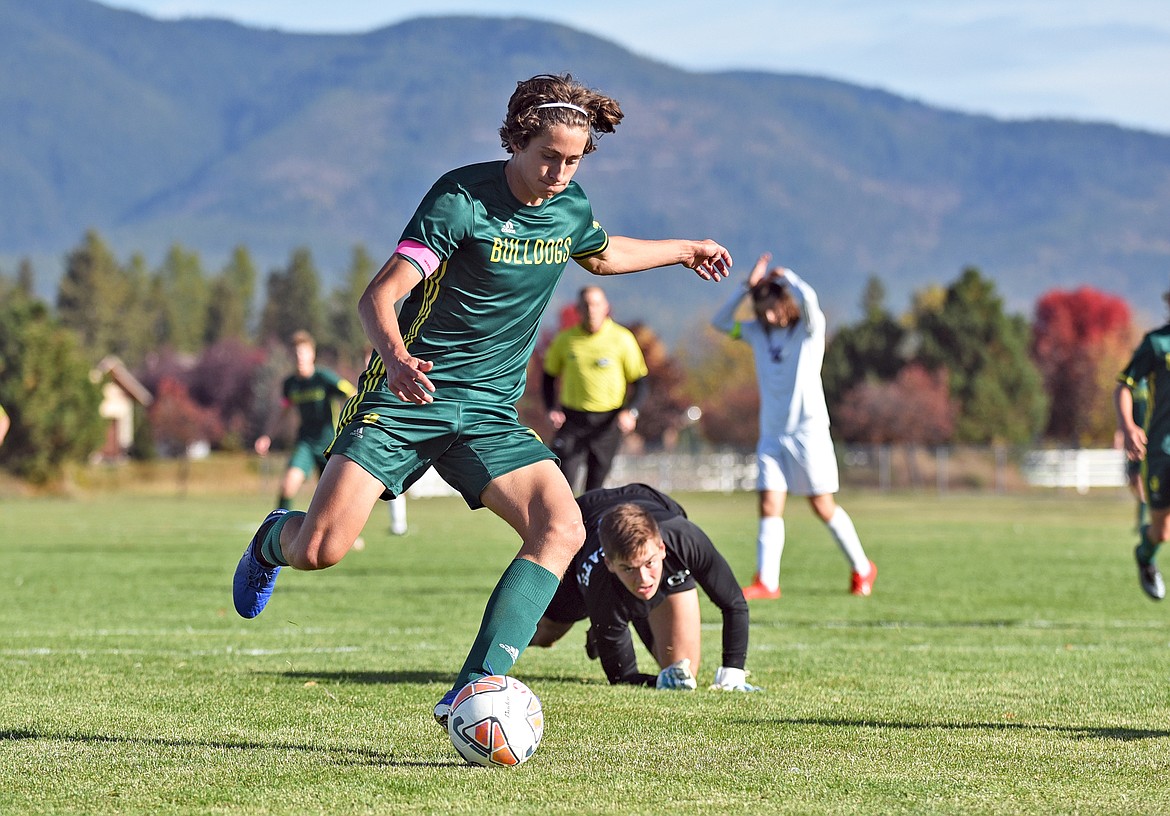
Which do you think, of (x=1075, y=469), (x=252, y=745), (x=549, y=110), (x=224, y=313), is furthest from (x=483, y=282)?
(x=224, y=313)

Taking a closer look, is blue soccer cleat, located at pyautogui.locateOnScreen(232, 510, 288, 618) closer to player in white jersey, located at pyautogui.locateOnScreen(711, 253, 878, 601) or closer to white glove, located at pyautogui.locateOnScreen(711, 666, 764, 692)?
white glove, located at pyautogui.locateOnScreen(711, 666, 764, 692)

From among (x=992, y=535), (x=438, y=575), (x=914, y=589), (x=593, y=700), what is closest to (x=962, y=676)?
(x=593, y=700)

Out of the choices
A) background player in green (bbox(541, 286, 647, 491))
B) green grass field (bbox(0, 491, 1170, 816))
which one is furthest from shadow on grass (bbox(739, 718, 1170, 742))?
background player in green (bbox(541, 286, 647, 491))

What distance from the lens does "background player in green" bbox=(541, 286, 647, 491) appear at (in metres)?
14.2

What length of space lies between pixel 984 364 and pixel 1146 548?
63.0 meters

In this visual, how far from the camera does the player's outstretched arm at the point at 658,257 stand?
5570mm

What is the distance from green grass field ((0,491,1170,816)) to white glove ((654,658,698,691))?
0.53 ft

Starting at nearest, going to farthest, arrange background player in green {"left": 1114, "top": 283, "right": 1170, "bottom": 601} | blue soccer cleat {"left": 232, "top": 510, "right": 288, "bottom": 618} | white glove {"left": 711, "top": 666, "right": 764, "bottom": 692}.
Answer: blue soccer cleat {"left": 232, "top": 510, "right": 288, "bottom": 618}, white glove {"left": 711, "top": 666, "right": 764, "bottom": 692}, background player in green {"left": 1114, "top": 283, "right": 1170, "bottom": 601}

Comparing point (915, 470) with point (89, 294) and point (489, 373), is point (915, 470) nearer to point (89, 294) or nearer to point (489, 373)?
point (489, 373)

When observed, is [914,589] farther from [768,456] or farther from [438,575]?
[438,575]

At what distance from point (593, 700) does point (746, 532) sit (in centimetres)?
1732

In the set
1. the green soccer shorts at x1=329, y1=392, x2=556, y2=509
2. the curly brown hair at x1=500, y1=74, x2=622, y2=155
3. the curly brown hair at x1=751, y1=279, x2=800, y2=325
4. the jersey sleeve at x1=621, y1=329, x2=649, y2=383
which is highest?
the curly brown hair at x1=500, y1=74, x2=622, y2=155

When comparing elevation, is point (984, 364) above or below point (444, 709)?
above

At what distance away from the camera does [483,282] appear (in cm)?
513
